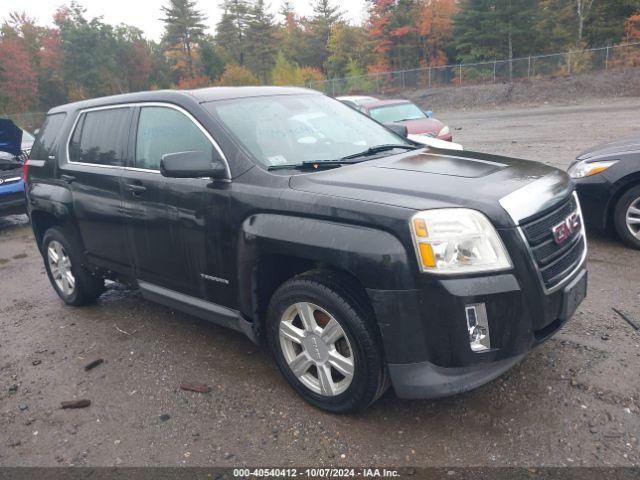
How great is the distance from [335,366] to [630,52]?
35.5m

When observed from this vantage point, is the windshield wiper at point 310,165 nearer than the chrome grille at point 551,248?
No

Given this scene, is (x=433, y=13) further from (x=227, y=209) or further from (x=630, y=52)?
(x=227, y=209)

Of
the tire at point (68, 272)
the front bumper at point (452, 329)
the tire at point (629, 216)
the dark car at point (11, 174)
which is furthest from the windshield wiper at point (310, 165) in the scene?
the dark car at point (11, 174)

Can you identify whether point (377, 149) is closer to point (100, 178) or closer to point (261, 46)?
point (100, 178)

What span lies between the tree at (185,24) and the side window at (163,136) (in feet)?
190

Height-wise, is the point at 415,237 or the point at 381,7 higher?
the point at 381,7

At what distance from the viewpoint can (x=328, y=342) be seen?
3008 mm

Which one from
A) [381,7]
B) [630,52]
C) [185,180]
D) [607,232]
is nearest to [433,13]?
[381,7]

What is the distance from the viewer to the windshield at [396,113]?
41.1 feet

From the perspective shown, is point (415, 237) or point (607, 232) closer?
point (415, 237)

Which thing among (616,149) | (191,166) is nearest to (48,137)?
(191,166)

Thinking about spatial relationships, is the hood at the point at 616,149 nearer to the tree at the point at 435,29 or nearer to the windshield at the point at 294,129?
the windshield at the point at 294,129

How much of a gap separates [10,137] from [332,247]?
26.4 ft

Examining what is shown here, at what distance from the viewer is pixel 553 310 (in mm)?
2756
